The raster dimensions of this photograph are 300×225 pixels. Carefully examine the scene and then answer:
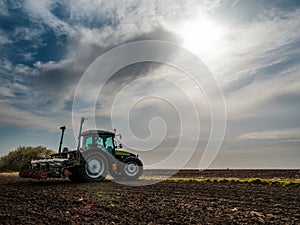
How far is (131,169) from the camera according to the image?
1806cm

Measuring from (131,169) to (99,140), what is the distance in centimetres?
257

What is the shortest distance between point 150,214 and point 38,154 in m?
30.0

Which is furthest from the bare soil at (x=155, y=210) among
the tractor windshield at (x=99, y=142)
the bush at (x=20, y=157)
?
the bush at (x=20, y=157)

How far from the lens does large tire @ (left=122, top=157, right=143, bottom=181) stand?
17.9 meters

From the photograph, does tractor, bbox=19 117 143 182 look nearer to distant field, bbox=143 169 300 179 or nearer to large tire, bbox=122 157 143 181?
large tire, bbox=122 157 143 181

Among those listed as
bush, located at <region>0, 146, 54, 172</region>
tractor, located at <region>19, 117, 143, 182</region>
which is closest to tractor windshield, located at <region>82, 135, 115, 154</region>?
tractor, located at <region>19, 117, 143, 182</region>

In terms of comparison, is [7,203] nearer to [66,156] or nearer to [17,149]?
[66,156]

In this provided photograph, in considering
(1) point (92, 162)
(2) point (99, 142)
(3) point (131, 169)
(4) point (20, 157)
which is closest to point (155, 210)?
(1) point (92, 162)

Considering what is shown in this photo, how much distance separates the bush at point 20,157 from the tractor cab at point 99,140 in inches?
696

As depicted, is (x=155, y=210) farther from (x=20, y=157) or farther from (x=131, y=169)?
(x=20, y=157)

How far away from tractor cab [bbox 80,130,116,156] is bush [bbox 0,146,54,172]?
1767 cm

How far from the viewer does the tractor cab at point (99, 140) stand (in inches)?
698

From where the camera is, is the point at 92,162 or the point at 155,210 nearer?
the point at 155,210

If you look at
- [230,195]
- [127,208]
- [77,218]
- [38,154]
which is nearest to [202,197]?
[230,195]
